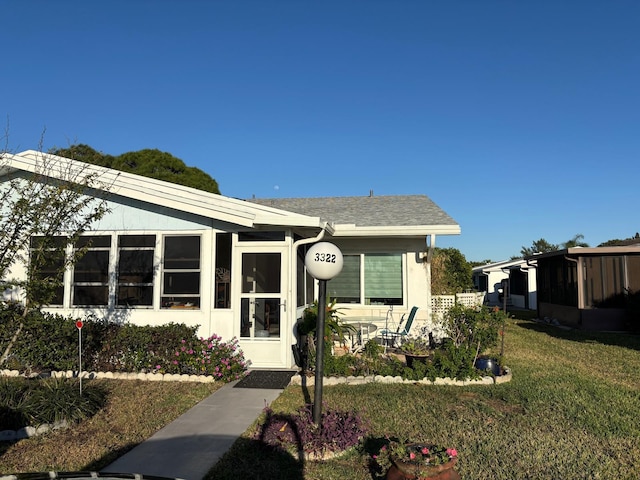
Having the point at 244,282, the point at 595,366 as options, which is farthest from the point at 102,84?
the point at 595,366

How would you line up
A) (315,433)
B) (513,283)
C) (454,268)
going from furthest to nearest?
1. (513,283)
2. (454,268)
3. (315,433)

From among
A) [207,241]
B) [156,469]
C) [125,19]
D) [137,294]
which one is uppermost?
[125,19]

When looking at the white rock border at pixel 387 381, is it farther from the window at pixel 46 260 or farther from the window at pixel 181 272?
the window at pixel 46 260

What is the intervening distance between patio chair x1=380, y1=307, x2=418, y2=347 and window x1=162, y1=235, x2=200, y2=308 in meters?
4.17

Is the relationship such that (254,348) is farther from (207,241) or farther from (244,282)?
(207,241)

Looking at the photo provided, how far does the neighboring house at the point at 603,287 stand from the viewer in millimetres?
14422

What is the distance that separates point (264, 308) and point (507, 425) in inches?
174

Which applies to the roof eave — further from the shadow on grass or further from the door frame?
the shadow on grass

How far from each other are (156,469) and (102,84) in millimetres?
10910

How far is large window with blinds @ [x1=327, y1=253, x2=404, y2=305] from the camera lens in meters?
10.2

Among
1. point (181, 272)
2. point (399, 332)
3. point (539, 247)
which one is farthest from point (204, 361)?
point (539, 247)

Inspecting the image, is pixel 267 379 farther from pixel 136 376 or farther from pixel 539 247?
pixel 539 247

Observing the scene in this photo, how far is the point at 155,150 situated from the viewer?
72.1 ft

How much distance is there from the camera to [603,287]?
48.7ft
